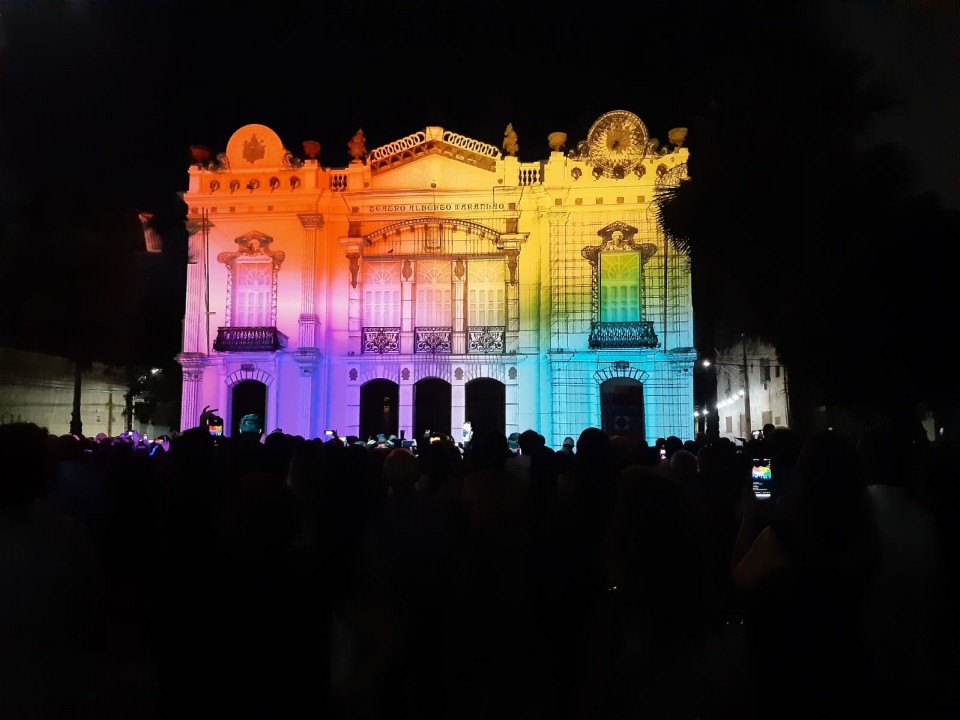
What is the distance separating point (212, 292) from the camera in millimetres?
23016

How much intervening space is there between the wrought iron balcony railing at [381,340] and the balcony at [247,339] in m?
2.74

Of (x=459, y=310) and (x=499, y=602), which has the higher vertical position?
(x=459, y=310)

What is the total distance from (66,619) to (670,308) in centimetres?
2095

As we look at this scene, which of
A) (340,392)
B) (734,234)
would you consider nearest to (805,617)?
(734,234)

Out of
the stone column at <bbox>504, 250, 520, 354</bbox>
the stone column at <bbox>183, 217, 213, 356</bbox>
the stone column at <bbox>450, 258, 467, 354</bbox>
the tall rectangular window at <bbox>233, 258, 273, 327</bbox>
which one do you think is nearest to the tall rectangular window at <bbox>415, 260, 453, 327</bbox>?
the stone column at <bbox>450, 258, 467, 354</bbox>

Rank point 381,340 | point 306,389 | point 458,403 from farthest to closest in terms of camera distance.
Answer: point 381,340 → point 458,403 → point 306,389

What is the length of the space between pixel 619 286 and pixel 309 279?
10218 mm

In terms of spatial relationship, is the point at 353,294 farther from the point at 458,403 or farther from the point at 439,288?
the point at 458,403

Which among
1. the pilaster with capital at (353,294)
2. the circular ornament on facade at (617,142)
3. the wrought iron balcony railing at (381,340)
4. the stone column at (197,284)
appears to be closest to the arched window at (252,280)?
the stone column at (197,284)

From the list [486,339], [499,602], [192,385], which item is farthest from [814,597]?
[192,385]

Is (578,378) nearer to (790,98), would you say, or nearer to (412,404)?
(412,404)

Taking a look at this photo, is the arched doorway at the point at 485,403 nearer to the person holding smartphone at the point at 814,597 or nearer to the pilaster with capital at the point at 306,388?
the pilaster with capital at the point at 306,388

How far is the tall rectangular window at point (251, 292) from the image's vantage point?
22984 millimetres

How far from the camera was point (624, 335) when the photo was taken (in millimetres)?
21625
